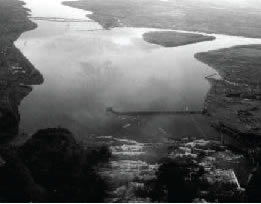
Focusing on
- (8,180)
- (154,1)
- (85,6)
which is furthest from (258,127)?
(154,1)

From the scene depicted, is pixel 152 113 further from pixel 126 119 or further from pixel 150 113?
pixel 126 119

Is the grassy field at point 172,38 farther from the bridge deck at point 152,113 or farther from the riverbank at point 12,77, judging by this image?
the bridge deck at point 152,113

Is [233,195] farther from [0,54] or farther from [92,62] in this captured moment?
[0,54]

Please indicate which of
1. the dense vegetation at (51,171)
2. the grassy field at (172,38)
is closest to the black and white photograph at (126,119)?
the dense vegetation at (51,171)

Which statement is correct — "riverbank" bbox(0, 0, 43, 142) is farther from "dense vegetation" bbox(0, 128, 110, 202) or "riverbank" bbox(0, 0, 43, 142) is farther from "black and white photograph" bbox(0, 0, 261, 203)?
"dense vegetation" bbox(0, 128, 110, 202)

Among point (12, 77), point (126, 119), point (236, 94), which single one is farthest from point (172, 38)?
point (126, 119)
